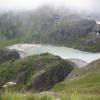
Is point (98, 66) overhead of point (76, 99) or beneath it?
beneath

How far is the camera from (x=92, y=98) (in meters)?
13.8

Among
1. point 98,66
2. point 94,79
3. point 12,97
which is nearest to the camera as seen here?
point 12,97

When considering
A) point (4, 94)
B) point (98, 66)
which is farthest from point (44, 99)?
point (98, 66)

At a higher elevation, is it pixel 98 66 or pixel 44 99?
pixel 44 99

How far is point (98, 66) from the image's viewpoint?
13312 centimetres

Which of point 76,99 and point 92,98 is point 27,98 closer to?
point 76,99

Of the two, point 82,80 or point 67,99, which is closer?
point 67,99

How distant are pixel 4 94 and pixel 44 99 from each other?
164 cm

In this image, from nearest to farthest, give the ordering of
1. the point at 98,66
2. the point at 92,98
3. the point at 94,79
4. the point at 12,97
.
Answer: the point at 12,97
the point at 92,98
the point at 94,79
the point at 98,66

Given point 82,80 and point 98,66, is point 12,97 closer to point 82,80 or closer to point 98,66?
point 82,80

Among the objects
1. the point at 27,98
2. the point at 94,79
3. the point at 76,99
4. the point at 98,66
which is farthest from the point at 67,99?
the point at 98,66

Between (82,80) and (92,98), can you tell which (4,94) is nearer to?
(92,98)

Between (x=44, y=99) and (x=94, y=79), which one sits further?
(x=94, y=79)

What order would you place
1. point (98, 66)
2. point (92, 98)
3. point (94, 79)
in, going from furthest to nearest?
point (98, 66) → point (94, 79) → point (92, 98)
